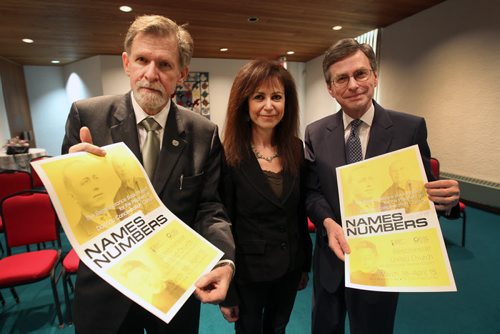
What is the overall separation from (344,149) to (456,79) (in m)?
4.50

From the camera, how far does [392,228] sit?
3.07 feet

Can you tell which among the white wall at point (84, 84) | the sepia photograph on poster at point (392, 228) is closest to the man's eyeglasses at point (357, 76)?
the sepia photograph on poster at point (392, 228)

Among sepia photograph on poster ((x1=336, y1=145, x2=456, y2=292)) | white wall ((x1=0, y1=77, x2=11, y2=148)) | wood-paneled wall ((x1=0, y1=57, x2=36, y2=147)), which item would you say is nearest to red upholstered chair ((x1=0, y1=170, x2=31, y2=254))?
sepia photograph on poster ((x1=336, y1=145, x2=456, y2=292))

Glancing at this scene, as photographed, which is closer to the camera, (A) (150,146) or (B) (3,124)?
(A) (150,146)

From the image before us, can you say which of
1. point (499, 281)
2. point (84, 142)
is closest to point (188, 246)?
point (84, 142)

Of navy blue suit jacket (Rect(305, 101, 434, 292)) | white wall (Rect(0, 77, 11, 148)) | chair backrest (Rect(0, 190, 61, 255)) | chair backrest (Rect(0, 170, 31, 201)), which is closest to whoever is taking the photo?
navy blue suit jacket (Rect(305, 101, 434, 292))

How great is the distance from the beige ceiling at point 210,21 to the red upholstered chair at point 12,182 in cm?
246

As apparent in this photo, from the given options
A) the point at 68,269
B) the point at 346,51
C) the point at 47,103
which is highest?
the point at 47,103

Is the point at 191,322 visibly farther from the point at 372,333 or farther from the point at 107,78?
the point at 107,78

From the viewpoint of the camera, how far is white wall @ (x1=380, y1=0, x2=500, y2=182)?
4018mm

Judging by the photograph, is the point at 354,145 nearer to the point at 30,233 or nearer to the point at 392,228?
the point at 392,228

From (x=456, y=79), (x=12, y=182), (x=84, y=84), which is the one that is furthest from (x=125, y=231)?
(x=84, y=84)

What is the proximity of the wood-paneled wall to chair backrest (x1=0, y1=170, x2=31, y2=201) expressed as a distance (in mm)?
5705

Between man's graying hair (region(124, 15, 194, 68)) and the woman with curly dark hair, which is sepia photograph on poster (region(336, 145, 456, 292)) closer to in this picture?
the woman with curly dark hair
